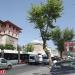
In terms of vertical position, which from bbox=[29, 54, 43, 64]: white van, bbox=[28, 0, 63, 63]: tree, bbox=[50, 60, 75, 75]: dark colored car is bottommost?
bbox=[50, 60, 75, 75]: dark colored car

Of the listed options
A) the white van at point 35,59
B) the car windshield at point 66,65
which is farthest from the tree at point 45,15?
the car windshield at point 66,65

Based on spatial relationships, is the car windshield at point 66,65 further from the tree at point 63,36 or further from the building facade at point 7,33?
the building facade at point 7,33

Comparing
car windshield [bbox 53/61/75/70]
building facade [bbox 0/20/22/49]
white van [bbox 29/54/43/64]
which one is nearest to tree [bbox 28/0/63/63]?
white van [bbox 29/54/43/64]

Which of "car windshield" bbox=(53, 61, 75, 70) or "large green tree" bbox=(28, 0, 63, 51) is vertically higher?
"large green tree" bbox=(28, 0, 63, 51)

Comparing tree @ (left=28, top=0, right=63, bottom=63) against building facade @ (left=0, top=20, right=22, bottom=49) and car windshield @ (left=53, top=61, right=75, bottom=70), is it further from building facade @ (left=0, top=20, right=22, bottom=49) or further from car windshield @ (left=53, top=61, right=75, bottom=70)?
building facade @ (left=0, top=20, right=22, bottom=49)

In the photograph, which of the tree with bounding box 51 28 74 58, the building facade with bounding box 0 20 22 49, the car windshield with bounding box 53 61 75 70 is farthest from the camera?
the building facade with bounding box 0 20 22 49

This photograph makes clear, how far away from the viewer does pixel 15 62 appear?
219 ft

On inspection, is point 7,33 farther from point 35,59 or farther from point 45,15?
point 45,15

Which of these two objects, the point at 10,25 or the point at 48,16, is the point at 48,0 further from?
the point at 10,25

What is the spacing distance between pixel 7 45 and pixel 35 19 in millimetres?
38065

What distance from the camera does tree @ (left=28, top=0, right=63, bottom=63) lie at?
47.8m

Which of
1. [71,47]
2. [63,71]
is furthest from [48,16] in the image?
[63,71]

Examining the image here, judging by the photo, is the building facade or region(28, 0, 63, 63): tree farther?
the building facade

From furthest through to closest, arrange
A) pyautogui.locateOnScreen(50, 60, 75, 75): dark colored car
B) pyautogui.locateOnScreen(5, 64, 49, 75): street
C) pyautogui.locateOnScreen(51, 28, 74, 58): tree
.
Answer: pyautogui.locateOnScreen(51, 28, 74, 58): tree, pyautogui.locateOnScreen(5, 64, 49, 75): street, pyautogui.locateOnScreen(50, 60, 75, 75): dark colored car
